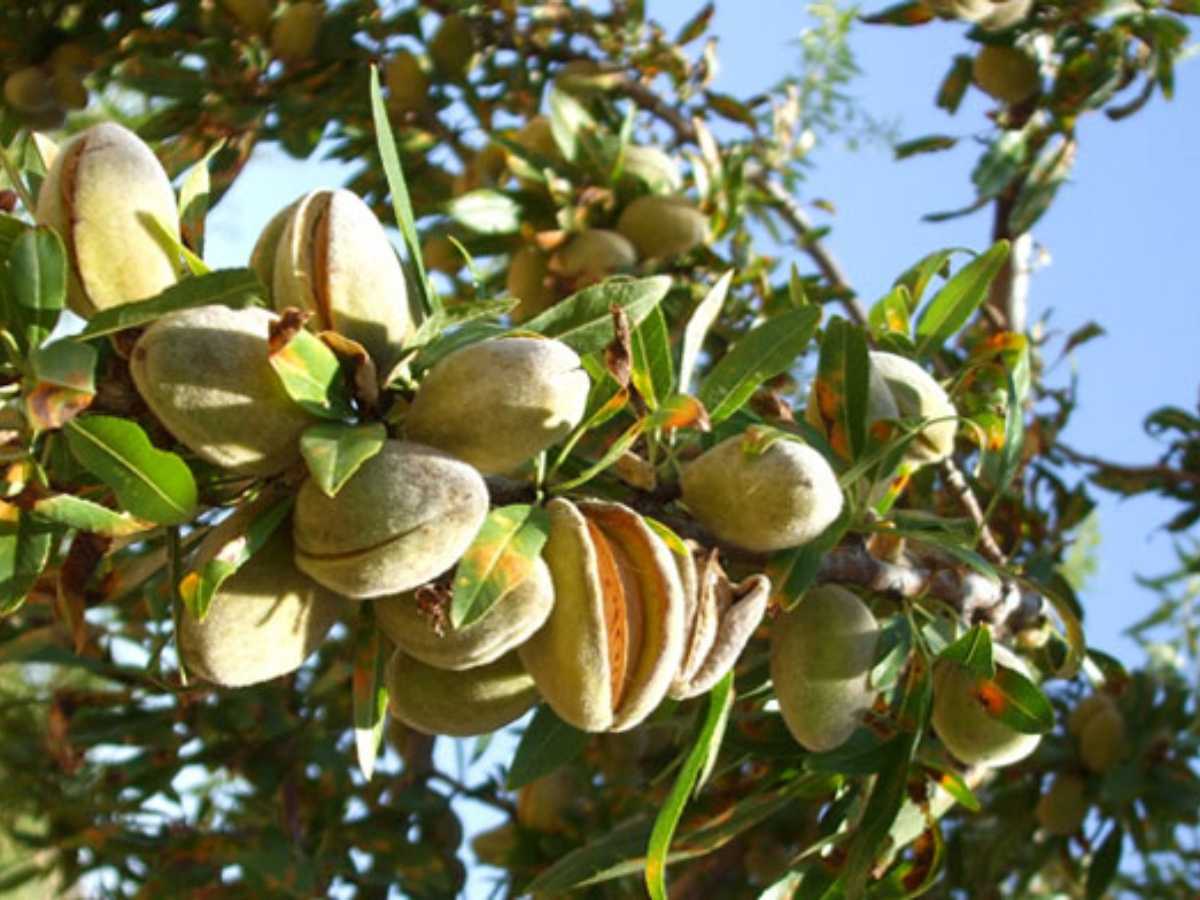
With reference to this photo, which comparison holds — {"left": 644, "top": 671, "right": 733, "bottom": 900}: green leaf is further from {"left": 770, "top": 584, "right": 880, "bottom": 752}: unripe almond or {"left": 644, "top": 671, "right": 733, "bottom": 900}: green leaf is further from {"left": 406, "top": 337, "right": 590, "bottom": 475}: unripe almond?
{"left": 406, "top": 337, "right": 590, "bottom": 475}: unripe almond

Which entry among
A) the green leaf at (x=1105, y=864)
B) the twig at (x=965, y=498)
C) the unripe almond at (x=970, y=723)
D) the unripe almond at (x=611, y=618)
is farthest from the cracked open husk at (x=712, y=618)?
the green leaf at (x=1105, y=864)

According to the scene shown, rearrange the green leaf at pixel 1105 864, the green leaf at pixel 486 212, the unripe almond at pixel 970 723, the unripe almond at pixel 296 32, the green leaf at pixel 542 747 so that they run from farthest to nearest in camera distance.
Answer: the unripe almond at pixel 296 32 → the green leaf at pixel 1105 864 → the green leaf at pixel 486 212 → the unripe almond at pixel 970 723 → the green leaf at pixel 542 747

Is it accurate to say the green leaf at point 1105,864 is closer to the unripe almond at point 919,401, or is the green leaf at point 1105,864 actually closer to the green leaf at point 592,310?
the unripe almond at point 919,401

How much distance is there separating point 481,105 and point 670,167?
0.69m

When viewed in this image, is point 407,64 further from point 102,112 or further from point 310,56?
point 102,112

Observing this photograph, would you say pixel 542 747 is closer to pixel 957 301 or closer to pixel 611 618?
pixel 611 618

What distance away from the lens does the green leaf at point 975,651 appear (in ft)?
4.29

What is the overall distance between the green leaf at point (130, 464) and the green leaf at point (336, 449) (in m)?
0.09

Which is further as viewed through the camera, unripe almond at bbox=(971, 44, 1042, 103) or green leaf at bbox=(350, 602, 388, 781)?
unripe almond at bbox=(971, 44, 1042, 103)

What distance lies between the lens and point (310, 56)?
282 centimetres

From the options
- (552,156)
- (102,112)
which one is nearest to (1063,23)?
(552,156)

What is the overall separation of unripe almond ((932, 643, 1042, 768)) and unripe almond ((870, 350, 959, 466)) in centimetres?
22

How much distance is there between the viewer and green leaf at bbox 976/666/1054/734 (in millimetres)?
1403

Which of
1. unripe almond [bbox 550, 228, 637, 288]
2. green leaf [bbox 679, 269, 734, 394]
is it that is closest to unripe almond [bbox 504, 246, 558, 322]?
unripe almond [bbox 550, 228, 637, 288]
